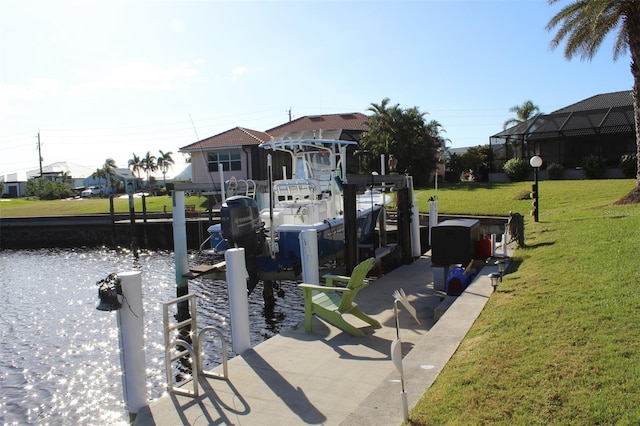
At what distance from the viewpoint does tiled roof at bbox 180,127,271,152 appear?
3909 centimetres

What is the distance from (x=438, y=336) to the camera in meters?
6.88

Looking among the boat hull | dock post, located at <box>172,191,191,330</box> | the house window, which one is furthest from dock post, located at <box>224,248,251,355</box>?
the house window

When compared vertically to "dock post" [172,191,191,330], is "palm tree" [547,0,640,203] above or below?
above

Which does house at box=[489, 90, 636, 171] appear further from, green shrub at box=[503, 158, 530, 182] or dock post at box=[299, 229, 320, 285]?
dock post at box=[299, 229, 320, 285]

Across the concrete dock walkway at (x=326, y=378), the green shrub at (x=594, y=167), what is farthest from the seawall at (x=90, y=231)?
the green shrub at (x=594, y=167)

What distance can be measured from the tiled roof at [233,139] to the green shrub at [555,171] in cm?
1973

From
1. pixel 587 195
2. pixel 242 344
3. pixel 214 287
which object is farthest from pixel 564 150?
pixel 242 344

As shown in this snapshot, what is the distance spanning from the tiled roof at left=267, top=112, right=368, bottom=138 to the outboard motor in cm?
3003

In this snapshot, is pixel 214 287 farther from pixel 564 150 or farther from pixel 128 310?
pixel 564 150

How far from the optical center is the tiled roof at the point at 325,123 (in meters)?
40.9

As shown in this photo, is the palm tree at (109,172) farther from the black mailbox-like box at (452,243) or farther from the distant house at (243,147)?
the black mailbox-like box at (452,243)

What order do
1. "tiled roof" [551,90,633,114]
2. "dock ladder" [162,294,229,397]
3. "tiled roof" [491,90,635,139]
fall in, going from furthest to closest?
"tiled roof" [551,90,633,114] < "tiled roof" [491,90,635,139] < "dock ladder" [162,294,229,397]

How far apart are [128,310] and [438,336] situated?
153 inches

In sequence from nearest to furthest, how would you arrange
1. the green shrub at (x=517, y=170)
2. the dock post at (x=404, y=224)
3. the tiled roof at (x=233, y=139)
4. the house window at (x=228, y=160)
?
the dock post at (x=404, y=224)
the green shrub at (x=517, y=170)
the tiled roof at (x=233, y=139)
the house window at (x=228, y=160)
